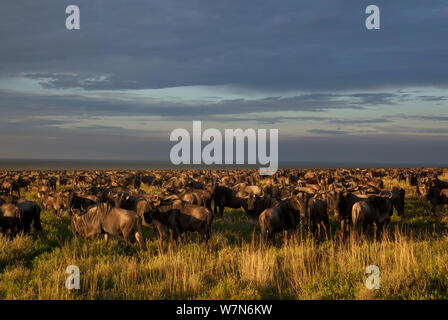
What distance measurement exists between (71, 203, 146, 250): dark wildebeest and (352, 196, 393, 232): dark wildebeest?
815cm

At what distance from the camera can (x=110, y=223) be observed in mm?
11602

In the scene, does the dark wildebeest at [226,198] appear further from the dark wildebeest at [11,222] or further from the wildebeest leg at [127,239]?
the dark wildebeest at [11,222]

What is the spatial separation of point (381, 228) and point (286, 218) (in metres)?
4.46

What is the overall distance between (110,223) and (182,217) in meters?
2.50

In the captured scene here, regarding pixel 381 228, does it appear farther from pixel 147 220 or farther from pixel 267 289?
pixel 147 220

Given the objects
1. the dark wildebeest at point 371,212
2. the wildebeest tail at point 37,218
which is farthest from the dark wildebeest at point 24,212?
the dark wildebeest at point 371,212

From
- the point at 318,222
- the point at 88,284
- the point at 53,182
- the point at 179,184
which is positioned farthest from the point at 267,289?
the point at 53,182

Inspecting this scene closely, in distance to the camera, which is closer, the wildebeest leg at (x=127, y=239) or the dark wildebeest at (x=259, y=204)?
the wildebeest leg at (x=127, y=239)

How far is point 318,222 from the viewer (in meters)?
13.8

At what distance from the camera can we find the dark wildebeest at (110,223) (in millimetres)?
11250

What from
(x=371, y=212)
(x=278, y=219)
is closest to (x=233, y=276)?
(x=278, y=219)

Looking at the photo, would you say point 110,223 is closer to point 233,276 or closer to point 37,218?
point 37,218

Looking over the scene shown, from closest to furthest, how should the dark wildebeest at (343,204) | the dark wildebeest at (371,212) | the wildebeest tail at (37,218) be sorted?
the dark wildebeest at (371,212) < the wildebeest tail at (37,218) < the dark wildebeest at (343,204)

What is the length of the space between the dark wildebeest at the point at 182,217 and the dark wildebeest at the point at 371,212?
5740 millimetres
